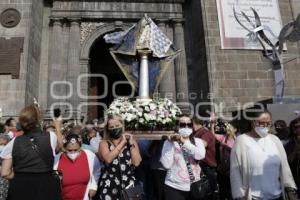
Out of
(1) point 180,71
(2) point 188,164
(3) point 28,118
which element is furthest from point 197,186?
(1) point 180,71

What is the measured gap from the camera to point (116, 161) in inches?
117

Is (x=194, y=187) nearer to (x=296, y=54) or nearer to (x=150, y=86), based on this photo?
(x=150, y=86)

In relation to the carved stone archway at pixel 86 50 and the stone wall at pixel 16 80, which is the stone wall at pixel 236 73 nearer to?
the carved stone archway at pixel 86 50

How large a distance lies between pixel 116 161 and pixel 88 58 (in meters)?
10.3

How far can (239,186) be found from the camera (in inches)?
110

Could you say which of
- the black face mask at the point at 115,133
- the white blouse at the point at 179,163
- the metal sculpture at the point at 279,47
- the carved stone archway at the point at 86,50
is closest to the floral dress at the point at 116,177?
the black face mask at the point at 115,133

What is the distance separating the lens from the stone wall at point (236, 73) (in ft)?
38.3

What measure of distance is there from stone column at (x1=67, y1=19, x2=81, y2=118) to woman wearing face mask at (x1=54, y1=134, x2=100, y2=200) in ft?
28.4

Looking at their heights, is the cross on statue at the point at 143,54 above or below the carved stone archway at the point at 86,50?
below

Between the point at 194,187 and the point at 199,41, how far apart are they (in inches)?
395

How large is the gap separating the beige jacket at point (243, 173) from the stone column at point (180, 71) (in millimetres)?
9357

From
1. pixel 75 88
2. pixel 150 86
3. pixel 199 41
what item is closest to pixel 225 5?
pixel 199 41

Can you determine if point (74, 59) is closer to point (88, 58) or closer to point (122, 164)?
point (88, 58)

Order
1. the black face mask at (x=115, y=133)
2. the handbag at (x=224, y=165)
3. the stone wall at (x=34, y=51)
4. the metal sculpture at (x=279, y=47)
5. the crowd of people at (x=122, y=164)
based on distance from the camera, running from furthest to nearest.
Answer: the stone wall at (x=34, y=51) → the metal sculpture at (x=279, y=47) → the handbag at (x=224, y=165) → the black face mask at (x=115, y=133) → the crowd of people at (x=122, y=164)
